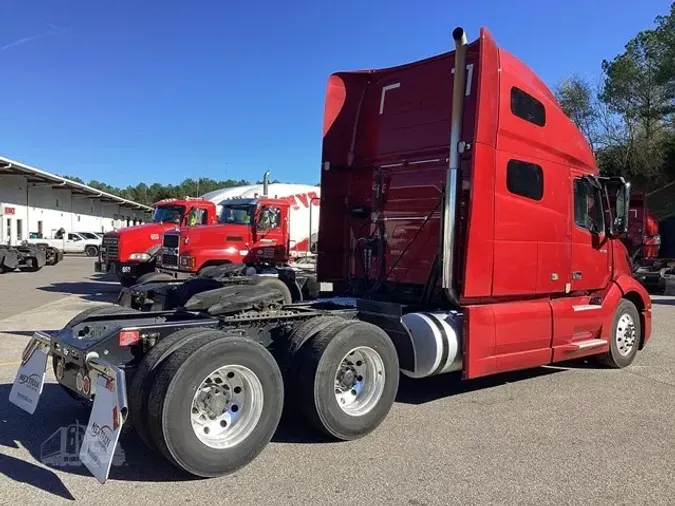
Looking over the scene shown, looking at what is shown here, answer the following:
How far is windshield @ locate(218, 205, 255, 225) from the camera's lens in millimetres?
14500

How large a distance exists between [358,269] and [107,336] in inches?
150

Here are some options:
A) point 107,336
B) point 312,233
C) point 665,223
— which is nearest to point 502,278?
point 107,336

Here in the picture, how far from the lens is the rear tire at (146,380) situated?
406 cm

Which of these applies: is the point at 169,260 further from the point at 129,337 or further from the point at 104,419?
the point at 104,419

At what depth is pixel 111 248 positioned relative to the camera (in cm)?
1677

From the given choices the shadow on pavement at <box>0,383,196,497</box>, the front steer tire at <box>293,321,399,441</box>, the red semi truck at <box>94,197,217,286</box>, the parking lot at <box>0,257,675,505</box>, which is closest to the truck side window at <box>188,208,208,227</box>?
the red semi truck at <box>94,197,217,286</box>

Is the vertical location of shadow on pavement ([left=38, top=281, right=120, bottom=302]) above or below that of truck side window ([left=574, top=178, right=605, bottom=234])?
below

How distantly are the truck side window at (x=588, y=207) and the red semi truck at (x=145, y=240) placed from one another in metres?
10.8

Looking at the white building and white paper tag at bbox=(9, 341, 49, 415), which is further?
the white building

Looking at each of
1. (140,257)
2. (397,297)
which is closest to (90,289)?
(140,257)

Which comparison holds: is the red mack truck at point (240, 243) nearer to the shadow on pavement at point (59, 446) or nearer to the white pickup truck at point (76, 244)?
the shadow on pavement at point (59, 446)

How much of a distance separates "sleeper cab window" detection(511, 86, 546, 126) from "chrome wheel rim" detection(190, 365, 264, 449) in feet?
12.6

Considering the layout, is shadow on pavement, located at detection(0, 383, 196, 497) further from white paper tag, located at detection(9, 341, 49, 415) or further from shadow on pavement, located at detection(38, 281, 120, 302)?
shadow on pavement, located at detection(38, 281, 120, 302)

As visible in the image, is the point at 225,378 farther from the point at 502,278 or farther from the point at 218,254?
the point at 218,254
